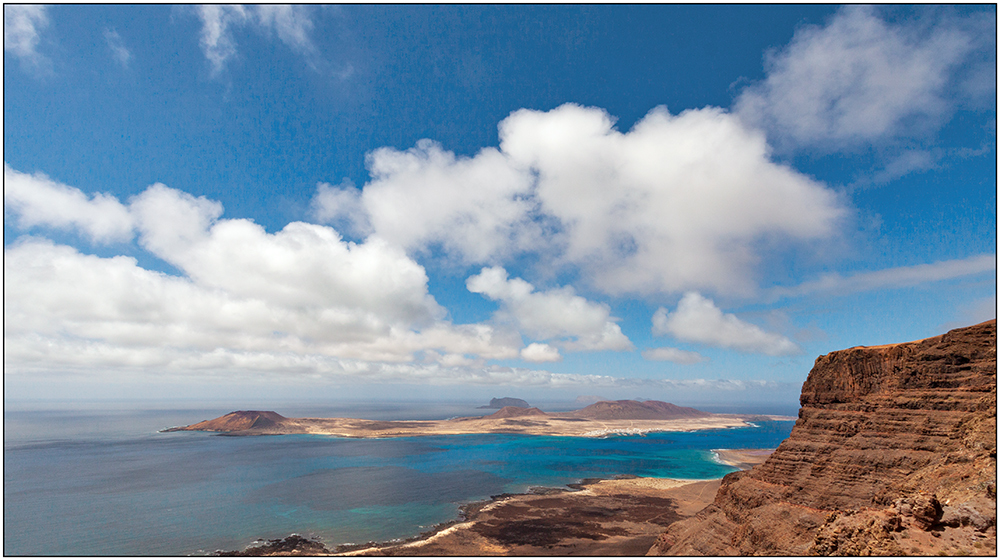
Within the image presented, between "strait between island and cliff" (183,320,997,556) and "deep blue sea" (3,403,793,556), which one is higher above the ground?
"strait between island and cliff" (183,320,997,556)

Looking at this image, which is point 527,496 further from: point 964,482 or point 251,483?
point 964,482

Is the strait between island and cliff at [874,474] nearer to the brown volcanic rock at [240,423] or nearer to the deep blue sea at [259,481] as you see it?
the deep blue sea at [259,481]

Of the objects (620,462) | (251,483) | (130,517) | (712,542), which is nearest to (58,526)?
(130,517)

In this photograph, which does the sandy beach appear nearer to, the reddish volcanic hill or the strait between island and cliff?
the strait between island and cliff

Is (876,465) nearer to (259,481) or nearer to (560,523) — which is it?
(560,523)

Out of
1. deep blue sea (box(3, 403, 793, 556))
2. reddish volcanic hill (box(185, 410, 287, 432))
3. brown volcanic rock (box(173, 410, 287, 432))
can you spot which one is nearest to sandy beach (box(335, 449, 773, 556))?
deep blue sea (box(3, 403, 793, 556))

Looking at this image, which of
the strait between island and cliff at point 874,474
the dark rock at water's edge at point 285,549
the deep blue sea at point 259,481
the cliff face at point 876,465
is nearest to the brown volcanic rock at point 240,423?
the deep blue sea at point 259,481
